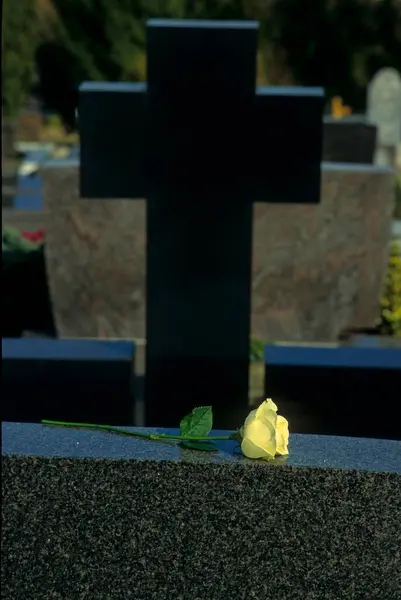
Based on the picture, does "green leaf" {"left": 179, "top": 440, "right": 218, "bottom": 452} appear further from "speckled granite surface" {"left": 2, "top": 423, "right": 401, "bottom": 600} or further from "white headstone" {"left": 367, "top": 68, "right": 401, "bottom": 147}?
"white headstone" {"left": 367, "top": 68, "right": 401, "bottom": 147}

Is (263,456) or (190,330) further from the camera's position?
(190,330)

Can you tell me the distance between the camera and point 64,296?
7.39 m

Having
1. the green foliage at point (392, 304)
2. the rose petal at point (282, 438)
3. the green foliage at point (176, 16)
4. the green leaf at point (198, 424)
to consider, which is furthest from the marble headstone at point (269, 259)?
the green foliage at point (176, 16)

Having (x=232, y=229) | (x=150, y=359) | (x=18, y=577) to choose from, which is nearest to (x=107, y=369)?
(x=150, y=359)

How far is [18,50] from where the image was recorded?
27.1 meters

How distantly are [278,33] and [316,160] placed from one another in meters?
31.8

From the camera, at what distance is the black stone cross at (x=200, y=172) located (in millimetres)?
4215

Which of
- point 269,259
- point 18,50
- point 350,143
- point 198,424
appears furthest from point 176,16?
point 198,424

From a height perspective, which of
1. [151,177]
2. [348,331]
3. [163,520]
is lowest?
[348,331]

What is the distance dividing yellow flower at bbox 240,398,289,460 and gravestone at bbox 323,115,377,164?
961 centimetres

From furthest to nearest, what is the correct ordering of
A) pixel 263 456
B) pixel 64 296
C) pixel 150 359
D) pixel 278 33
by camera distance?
1. pixel 278 33
2. pixel 64 296
3. pixel 150 359
4. pixel 263 456

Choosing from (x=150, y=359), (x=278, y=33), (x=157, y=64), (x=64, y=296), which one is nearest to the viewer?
(x=157, y=64)

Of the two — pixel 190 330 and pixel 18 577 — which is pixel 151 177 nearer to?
pixel 190 330

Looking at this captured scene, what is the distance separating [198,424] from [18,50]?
25.9m
